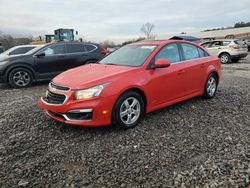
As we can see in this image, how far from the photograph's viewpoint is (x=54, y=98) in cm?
409

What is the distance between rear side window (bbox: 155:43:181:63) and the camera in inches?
189

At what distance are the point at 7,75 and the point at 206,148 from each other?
7.12 meters

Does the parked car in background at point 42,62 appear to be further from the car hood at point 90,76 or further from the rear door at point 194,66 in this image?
the rear door at point 194,66

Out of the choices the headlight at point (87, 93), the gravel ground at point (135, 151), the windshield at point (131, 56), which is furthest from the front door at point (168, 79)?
the headlight at point (87, 93)

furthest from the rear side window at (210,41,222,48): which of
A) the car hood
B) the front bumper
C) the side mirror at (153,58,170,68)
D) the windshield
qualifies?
the front bumper

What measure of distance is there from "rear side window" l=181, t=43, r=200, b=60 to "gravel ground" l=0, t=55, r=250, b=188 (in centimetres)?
122

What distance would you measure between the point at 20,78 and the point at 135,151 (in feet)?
20.6

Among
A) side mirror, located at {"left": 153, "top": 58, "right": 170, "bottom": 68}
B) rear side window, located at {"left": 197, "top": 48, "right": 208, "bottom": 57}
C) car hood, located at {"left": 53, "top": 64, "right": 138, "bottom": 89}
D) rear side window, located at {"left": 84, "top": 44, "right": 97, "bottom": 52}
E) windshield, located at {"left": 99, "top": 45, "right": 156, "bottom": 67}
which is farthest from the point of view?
rear side window, located at {"left": 84, "top": 44, "right": 97, "bottom": 52}

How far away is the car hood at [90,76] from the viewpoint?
12.7 feet

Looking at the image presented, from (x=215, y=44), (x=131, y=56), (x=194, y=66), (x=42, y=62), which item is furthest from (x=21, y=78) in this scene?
(x=215, y=44)

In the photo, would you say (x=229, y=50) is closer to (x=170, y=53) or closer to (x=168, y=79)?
(x=170, y=53)

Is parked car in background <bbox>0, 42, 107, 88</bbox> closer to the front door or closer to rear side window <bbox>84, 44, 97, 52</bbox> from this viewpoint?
rear side window <bbox>84, 44, 97, 52</bbox>

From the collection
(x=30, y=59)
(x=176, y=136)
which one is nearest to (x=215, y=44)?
(x=30, y=59)

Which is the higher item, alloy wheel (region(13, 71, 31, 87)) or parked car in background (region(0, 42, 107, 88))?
parked car in background (region(0, 42, 107, 88))
